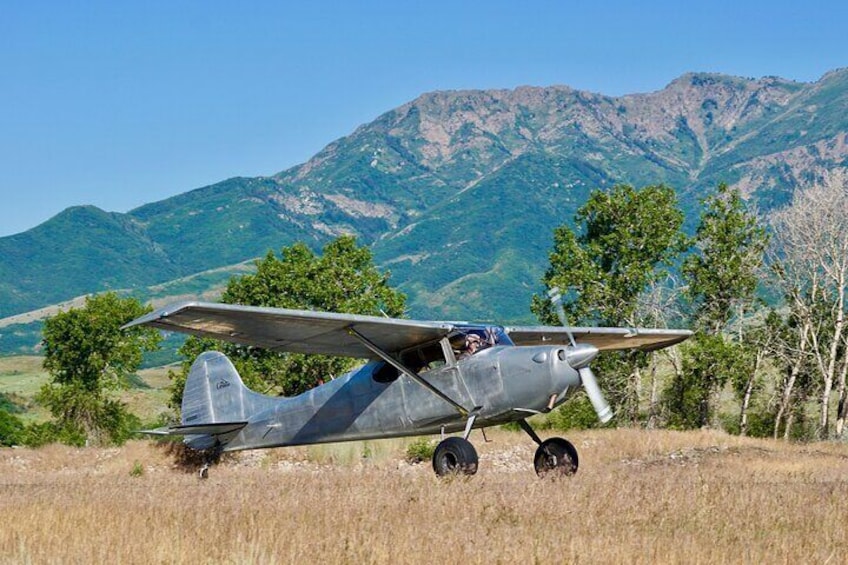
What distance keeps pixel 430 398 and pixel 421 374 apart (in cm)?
40

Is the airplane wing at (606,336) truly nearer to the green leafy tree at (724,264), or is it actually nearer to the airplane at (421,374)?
the airplane at (421,374)

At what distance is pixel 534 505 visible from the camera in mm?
10406

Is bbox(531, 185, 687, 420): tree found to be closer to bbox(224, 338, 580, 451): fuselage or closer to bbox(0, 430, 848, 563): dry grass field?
bbox(224, 338, 580, 451): fuselage

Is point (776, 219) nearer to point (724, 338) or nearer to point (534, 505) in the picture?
point (724, 338)

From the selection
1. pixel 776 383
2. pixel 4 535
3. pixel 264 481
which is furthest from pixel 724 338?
pixel 4 535

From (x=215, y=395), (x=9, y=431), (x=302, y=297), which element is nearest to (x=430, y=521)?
(x=215, y=395)

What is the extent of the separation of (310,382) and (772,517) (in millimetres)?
38296

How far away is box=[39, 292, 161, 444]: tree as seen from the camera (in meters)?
52.5

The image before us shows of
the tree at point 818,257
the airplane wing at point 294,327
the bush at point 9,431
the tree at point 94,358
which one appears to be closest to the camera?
the airplane wing at point 294,327

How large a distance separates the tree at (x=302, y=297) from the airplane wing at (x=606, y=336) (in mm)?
24875

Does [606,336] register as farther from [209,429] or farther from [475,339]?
[209,429]

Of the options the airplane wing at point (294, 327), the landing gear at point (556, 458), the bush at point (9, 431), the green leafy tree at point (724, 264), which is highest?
the green leafy tree at point (724, 264)

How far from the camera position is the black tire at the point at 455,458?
47.4 ft

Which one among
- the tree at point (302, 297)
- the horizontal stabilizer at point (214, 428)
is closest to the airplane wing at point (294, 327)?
the horizontal stabilizer at point (214, 428)
